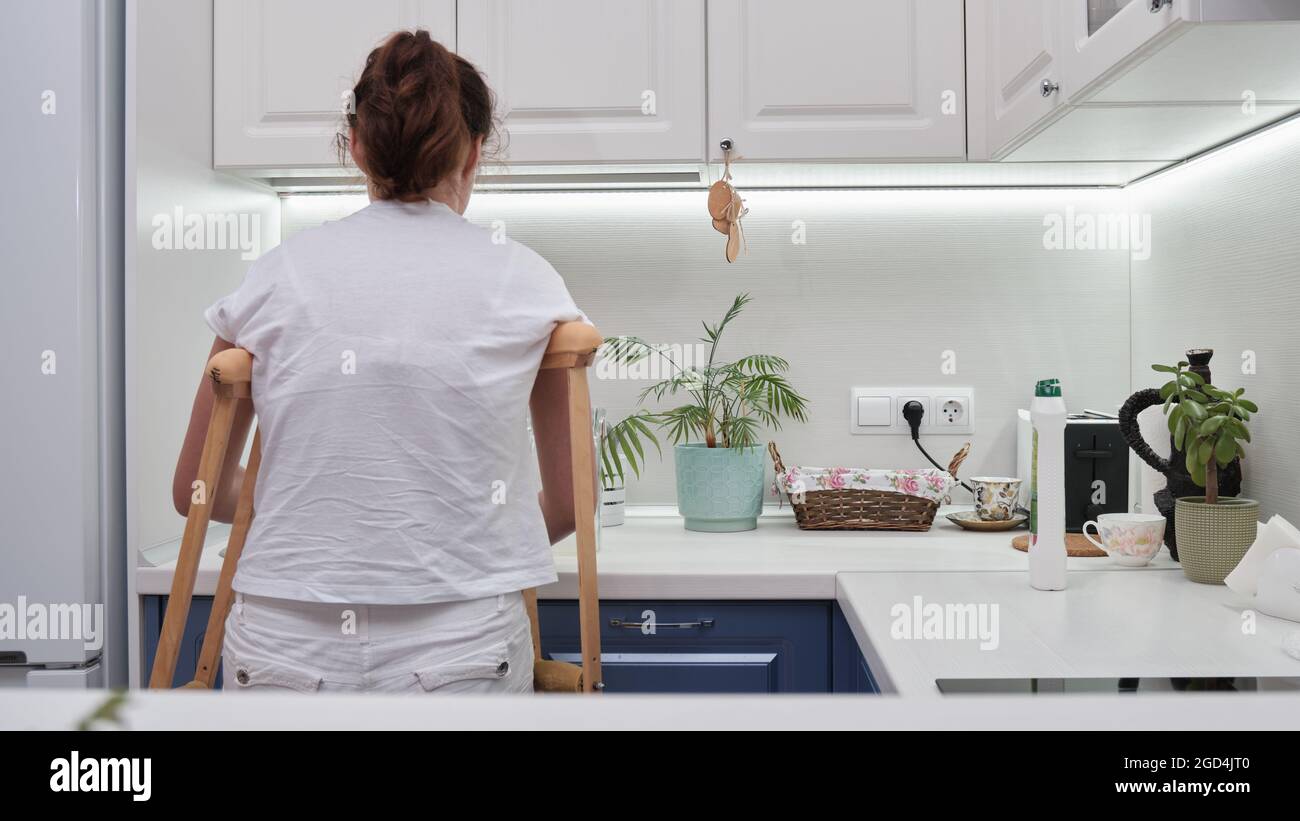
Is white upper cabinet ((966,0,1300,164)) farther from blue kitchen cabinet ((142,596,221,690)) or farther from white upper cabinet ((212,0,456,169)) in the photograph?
blue kitchen cabinet ((142,596,221,690))

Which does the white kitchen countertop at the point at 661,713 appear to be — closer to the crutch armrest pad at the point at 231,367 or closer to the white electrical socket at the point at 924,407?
the crutch armrest pad at the point at 231,367

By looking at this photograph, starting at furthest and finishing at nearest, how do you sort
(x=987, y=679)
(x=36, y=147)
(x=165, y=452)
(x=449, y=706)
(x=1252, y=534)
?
(x=165, y=452)
(x=36, y=147)
(x=1252, y=534)
(x=987, y=679)
(x=449, y=706)

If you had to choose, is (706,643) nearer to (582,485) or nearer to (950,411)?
(582,485)

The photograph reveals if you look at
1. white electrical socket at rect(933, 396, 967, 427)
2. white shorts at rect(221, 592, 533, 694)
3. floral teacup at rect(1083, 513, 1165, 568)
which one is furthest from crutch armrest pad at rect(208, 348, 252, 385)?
white electrical socket at rect(933, 396, 967, 427)

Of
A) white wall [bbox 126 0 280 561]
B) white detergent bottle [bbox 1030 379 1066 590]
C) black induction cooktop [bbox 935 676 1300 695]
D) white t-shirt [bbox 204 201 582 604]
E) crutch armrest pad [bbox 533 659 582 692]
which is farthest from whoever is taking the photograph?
white wall [bbox 126 0 280 561]

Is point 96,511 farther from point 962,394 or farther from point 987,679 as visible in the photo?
point 962,394

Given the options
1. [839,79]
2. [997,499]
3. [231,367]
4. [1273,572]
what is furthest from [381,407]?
[997,499]

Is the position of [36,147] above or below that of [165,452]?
above

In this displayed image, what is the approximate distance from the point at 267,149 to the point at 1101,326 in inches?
63.0

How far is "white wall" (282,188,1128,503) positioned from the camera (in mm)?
2045

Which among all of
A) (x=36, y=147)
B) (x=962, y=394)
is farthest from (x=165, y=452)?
(x=962, y=394)

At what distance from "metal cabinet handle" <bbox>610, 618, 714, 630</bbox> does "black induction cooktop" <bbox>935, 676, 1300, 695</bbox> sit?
0.57 m

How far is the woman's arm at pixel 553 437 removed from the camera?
3.89ft

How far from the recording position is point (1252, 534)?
52.9 inches
